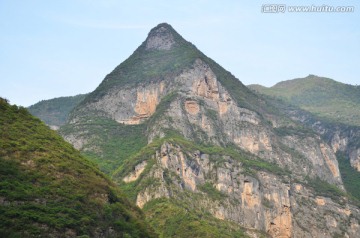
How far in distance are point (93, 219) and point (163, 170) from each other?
6968 cm

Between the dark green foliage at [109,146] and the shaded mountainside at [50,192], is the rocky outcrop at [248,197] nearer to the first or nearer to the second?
the dark green foliage at [109,146]

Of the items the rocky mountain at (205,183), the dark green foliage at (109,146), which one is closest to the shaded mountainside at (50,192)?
the rocky mountain at (205,183)

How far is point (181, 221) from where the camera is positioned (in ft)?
439

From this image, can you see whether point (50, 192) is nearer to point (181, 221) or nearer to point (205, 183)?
point (181, 221)

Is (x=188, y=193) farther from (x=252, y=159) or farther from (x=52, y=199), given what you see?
(x=52, y=199)

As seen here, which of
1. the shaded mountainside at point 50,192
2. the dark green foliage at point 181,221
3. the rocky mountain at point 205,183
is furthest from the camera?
the rocky mountain at point 205,183

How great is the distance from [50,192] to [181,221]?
51.9 meters

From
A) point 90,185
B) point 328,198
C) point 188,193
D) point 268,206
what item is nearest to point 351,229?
point 328,198

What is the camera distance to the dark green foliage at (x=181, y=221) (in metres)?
130

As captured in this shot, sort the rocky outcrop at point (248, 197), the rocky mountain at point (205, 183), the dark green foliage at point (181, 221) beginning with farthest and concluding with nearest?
the rocky outcrop at point (248, 197) < the rocky mountain at point (205, 183) < the dark green foliage at point (181, 221)

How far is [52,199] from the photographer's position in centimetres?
8556

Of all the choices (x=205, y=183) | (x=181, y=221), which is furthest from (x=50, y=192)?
(x=205, y=183)

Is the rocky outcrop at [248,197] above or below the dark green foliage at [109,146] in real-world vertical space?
below

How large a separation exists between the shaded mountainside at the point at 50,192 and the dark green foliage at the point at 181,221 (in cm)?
2591
